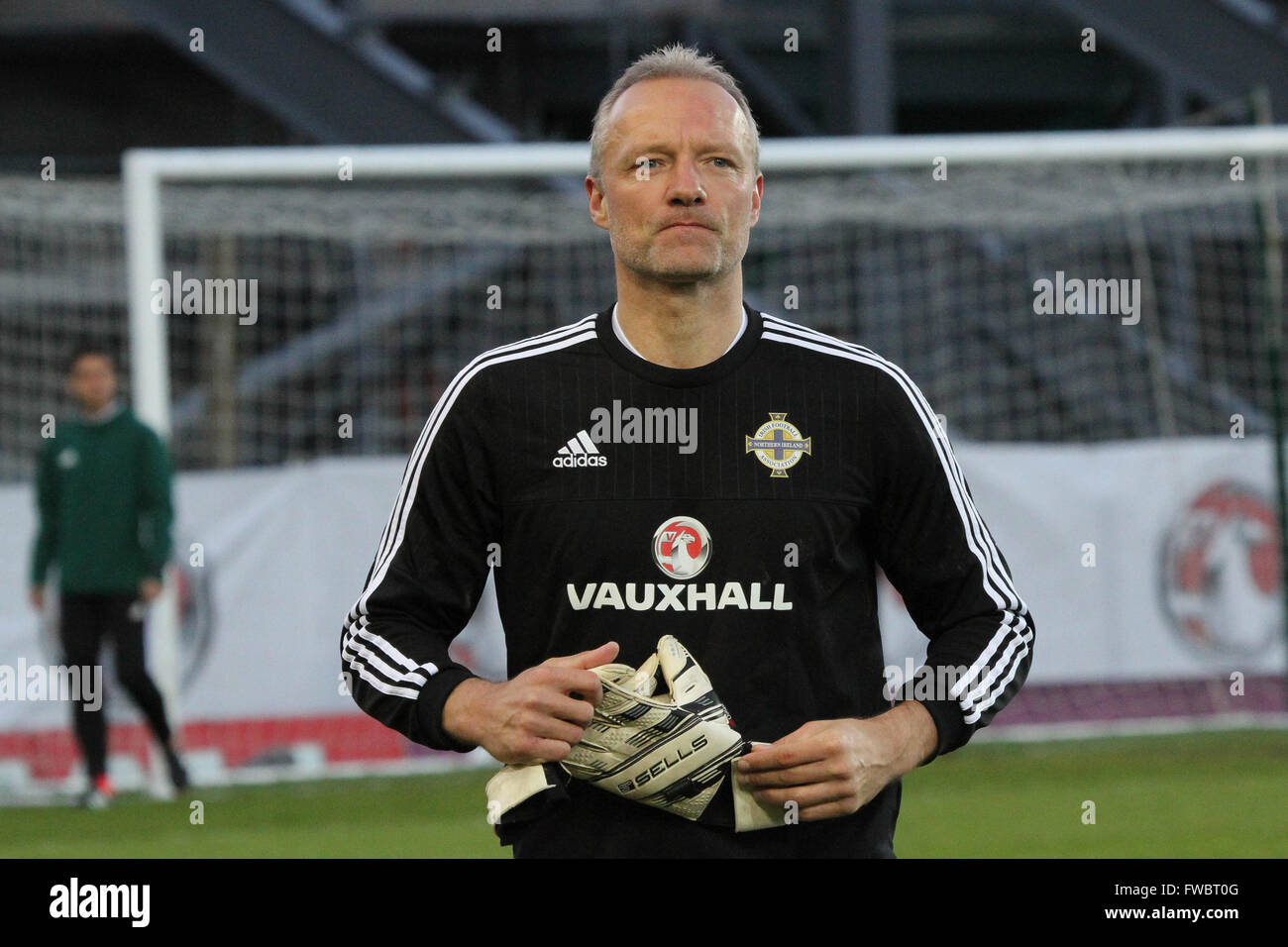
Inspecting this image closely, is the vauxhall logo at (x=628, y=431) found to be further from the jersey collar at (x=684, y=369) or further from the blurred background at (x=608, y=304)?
the blurred background at (x=608, y=304)

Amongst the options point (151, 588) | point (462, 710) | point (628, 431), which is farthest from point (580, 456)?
point (151, 588)

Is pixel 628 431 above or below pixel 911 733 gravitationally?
above

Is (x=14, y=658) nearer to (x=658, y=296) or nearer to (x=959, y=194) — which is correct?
(x=959, y=194)

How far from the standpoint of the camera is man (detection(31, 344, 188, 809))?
8.40 m

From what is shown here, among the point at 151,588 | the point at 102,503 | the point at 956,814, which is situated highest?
the point at 102,503

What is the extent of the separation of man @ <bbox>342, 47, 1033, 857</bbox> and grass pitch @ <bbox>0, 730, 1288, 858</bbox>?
3.94 metres

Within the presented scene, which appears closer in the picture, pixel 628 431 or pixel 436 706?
pixel 436 706

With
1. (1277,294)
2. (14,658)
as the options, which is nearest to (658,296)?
(14,658)

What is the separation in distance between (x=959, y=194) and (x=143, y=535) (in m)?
4.99

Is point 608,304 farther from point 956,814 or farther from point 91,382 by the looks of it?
point 956,814

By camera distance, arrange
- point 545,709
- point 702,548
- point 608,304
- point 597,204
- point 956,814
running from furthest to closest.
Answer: point 608,304 → point 956,814 → point 597,204 → point 702,548 → point 545,709

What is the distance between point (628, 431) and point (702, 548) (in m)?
0.22

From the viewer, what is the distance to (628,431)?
9.02 feet

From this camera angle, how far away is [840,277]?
36.0 feet
